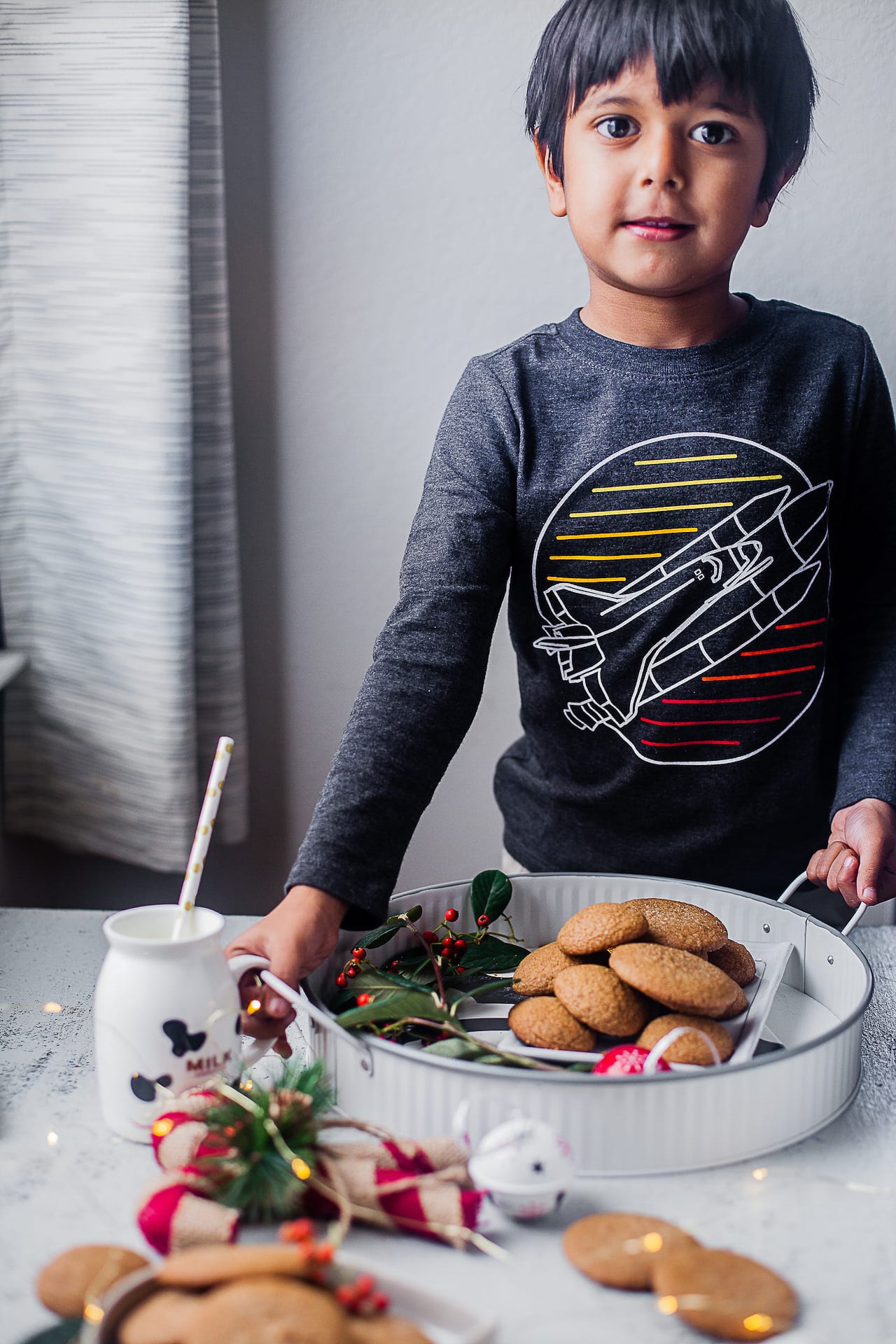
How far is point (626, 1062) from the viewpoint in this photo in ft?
2.00

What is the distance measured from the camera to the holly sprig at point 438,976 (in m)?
0.65

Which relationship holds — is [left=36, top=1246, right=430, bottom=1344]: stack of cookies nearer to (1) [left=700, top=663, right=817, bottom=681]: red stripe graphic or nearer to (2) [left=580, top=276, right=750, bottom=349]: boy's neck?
(1) [left=700, top=663, right=817, bottom=681]: red stripe graphic

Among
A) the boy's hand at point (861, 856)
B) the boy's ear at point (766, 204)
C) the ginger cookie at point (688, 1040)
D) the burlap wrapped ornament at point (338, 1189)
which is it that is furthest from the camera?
the boy's ear at point (766, 204)

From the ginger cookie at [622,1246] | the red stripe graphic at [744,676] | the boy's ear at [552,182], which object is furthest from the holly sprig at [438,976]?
the boy's ear at [552,182]

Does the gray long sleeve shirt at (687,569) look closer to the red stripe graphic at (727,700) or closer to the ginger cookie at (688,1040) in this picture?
the red stripe graphic at (727,700)

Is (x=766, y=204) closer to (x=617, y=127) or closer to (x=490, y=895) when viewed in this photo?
(x=617, y=127)

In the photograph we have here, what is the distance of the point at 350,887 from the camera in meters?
0.73

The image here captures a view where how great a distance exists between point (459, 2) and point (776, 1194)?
1200mm

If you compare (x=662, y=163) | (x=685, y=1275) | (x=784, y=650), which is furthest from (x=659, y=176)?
(x=685, y=1275)

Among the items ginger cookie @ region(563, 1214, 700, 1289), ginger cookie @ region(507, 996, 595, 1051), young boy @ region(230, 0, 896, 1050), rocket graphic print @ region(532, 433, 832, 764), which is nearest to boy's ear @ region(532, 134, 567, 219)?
young boy @ region(230, 0, 896, 1050)

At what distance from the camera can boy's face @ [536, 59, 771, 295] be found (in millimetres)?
870

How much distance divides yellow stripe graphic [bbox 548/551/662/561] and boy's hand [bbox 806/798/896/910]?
0.88 feet

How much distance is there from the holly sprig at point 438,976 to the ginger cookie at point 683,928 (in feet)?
0.34

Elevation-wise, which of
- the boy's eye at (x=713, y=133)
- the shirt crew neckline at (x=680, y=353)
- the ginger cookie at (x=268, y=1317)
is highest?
the boy's eye at (x=713, y=133)
